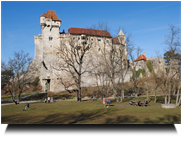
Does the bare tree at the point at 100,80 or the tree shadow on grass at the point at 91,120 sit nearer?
the tree shadow on grass at the point at 91,120

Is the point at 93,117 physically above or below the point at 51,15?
below

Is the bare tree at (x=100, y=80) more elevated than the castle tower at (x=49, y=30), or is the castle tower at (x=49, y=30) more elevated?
the castle tower at (x=49, y=30)

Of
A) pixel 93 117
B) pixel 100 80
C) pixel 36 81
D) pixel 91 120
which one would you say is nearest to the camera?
pixel 91 120

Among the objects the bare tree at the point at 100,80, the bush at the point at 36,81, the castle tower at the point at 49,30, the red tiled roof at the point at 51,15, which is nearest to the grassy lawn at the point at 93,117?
the bare tree at the point at 100,80

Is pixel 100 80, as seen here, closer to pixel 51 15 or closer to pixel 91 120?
pixel 91 120

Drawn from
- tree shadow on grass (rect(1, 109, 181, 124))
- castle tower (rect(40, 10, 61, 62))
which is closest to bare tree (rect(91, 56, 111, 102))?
tree shadow on grass (rect(1, 109, 181, 124))

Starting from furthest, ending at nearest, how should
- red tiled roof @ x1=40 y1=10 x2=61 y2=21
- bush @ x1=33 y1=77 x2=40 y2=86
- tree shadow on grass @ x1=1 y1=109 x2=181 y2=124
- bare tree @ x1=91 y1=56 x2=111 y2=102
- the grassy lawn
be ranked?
red tiled roof @ x1=40 y1=10 x2=61 y2=21 < bush @ x1=33 y1=77 x2=40 y2=86 < bare tree @ x1=91 y1=56 x2=111 y2=102 < the grassy lawn < tree shadow on grass @ x1=1 y1=109 x2=181 y2=124

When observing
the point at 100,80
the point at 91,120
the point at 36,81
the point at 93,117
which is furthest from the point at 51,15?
the point at 91,120

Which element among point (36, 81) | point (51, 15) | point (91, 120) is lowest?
point (91, 120)

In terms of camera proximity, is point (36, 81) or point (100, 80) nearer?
point (100, 80)

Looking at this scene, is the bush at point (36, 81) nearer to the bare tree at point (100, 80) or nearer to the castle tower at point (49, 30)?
the castle tower at point (49, 30)

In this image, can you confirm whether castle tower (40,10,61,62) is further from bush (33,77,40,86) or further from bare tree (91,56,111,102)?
bare tree (91,56,111,102)

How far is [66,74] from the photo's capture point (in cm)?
3816

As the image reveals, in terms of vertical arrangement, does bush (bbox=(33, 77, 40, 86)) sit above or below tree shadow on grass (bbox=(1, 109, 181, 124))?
above
